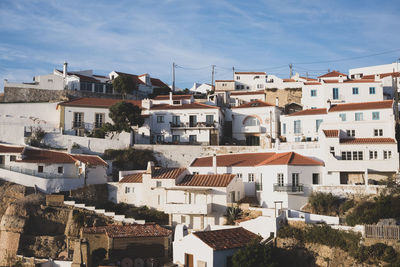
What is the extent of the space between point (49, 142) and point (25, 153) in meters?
6.83

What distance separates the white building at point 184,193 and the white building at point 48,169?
126 inches

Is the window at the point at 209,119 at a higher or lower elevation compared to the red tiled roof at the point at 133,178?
higher

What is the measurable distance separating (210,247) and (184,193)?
1176 centimetres

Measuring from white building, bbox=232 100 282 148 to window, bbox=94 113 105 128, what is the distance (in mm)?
17602

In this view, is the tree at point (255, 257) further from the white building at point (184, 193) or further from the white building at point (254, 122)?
the white building at point (254, 122)

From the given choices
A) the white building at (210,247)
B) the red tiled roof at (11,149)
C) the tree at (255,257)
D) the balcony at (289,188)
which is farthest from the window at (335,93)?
the red tiled roof at (11,149)

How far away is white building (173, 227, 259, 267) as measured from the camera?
29.0m

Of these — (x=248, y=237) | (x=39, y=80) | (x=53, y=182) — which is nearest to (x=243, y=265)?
(x=248, y=237)

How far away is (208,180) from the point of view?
40.7 metres

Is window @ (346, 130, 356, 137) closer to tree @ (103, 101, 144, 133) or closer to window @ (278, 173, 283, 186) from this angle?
window @ (278, 173, 283, 186)

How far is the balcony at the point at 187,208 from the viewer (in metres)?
37.8

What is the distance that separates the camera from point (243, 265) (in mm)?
27141

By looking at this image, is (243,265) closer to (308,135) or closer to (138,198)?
(138,198)

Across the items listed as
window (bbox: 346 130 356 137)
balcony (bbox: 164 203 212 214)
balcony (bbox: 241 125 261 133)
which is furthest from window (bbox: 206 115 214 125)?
balcony (bbox: 164 203 212 214)
